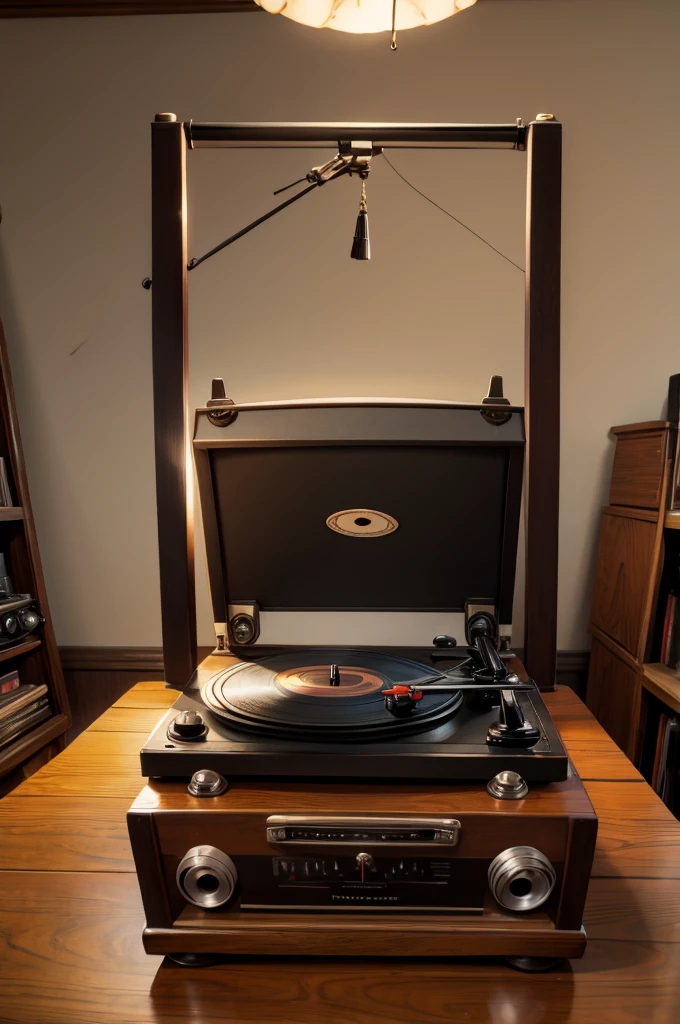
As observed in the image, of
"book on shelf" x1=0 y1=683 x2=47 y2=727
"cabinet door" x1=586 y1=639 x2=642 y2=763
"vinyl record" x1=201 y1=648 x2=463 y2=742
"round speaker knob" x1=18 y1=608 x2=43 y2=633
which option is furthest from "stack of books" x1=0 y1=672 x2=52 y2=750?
"cabinet door" x1=586 y1=639 x2=642 y2=763

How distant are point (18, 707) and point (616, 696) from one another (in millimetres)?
1567

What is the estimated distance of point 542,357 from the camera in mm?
1195

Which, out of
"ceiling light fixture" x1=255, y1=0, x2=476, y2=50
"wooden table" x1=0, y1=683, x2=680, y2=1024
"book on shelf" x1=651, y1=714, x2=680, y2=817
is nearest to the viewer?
"wooden table" x1=0, y1=683, x2=680, y2=1024

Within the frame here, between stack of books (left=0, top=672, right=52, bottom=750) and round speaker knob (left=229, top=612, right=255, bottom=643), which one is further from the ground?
round speaker knob (left=229, top=612, right=255, bottom=643)

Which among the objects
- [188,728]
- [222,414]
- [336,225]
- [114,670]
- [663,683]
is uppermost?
[336,225]

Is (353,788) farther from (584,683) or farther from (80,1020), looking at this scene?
(584,683)

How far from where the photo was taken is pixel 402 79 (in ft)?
6.12

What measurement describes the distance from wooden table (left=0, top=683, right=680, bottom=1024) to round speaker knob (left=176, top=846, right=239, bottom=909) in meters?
0.08

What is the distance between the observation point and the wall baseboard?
2.05 metres

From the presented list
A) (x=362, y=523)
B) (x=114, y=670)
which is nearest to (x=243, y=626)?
(x=362, y=523)

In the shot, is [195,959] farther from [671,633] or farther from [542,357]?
[671,633]

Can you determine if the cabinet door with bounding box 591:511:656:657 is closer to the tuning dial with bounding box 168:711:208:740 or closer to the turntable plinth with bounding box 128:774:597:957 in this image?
the turntable plinth with bounding box 128:774:597:957

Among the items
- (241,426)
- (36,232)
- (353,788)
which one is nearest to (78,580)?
(36,232)

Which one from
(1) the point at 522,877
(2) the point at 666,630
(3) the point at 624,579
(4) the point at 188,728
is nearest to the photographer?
(1) the point at 522,877
